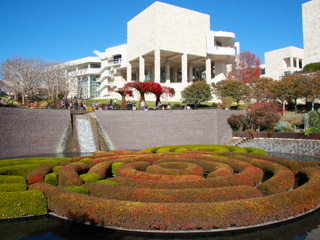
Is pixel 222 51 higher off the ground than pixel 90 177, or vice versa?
pixel 222 51

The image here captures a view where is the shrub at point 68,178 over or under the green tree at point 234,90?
under

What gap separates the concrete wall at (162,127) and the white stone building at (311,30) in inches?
1102

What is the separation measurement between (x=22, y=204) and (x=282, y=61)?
64.5 meters

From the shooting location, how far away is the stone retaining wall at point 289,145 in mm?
22188

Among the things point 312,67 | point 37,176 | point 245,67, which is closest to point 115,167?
point 37,176

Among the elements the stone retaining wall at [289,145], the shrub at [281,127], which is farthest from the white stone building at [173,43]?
the stone retaining wall at [289,145]

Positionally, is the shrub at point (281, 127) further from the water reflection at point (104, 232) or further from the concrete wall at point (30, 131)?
the water reflection at point (104, 232)

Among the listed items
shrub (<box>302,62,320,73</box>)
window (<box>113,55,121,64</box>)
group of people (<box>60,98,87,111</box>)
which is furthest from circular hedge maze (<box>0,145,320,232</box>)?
window (<box>113,55,121,64</box>)

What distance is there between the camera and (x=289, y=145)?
80.0 feet

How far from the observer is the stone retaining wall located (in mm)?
22188

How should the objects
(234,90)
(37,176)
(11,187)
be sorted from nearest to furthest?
(11,187)
(37,176)
(234,90)

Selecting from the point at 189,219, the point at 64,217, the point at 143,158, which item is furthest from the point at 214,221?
the point at 143,158

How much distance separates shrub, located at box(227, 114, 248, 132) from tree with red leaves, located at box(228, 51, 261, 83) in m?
28.8

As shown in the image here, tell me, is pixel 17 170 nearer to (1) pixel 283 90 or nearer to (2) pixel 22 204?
(2) pixel 22 204
